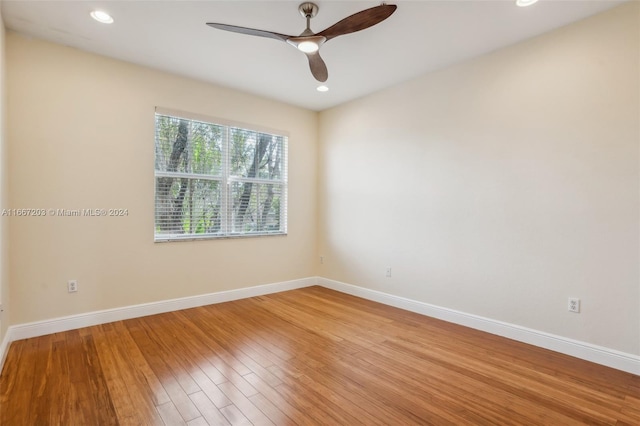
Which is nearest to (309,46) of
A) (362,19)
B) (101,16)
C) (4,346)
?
(362,19)

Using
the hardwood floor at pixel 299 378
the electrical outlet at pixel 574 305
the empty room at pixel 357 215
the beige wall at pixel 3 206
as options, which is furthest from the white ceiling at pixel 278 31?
the hardwood floor at pixel 299 378

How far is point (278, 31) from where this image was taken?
2.71 metres

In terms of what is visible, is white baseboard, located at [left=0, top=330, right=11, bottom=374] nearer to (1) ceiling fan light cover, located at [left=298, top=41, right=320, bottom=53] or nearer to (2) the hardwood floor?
(2) the hardwood floor

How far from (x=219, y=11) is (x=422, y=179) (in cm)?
258

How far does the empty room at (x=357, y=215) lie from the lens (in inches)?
83.1

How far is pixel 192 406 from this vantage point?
1.88 metres

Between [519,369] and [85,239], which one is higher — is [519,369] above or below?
below

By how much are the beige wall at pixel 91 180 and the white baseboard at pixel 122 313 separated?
0.06m

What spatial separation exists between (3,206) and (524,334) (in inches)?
179

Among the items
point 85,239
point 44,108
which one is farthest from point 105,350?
point 44,108

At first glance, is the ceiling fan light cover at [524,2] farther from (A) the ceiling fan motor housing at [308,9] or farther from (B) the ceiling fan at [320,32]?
(A) the ceiling fan motor housing at [308,9]

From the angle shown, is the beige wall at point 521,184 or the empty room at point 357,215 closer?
the empty room at point 357,215

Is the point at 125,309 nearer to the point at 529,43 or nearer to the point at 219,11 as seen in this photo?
the point at 219,11

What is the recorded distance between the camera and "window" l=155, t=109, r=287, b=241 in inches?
142
